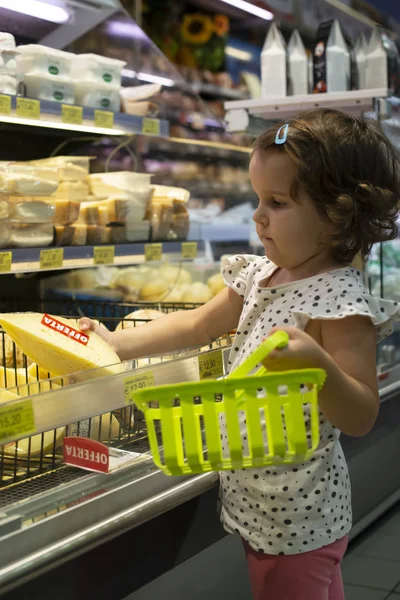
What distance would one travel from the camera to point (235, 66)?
19.2 feet

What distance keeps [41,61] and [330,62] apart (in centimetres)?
127

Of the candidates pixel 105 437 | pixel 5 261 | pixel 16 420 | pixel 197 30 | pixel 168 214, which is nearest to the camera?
pixel 16 420

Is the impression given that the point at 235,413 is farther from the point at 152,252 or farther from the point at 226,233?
the point at 226,233

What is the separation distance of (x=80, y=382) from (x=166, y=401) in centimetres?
41

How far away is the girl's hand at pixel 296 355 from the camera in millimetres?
1238

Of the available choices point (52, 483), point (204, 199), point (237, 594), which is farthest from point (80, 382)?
point (204, 199)

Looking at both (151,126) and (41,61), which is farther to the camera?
(151,126)

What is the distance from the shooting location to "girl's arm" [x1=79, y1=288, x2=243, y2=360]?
5.90 feet

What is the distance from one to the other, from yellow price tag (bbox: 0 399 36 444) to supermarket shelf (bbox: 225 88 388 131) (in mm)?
1972

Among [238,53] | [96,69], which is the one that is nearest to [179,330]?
[96,69]

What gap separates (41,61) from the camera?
2529 millimetres

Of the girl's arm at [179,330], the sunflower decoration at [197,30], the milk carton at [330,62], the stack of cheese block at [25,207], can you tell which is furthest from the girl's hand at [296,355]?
the sunflower decoration at [197,30]

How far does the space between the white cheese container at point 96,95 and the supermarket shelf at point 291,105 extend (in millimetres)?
550

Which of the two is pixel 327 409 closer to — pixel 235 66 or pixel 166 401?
pixel 166 401
